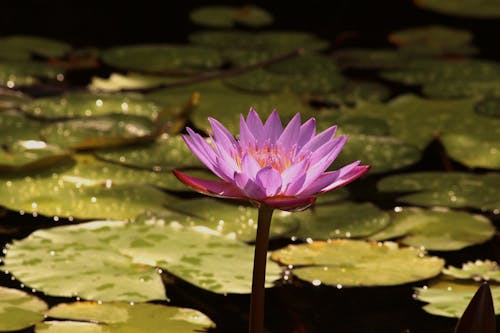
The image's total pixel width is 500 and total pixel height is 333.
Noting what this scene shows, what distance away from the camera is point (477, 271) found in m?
1.57

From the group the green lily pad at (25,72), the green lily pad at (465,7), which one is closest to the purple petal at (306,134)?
the green lily pad at (25,72)

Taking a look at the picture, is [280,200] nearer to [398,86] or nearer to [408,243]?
[408,243]

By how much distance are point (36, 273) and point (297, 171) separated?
63 centimetres

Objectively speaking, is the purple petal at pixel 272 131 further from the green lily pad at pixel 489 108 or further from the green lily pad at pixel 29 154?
the green lily pad at pixel 489 108

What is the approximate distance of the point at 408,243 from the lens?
1710 millimetres

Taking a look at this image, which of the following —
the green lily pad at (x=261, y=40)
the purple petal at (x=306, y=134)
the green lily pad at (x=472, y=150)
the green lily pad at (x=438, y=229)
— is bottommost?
the purple petal at (x=306, y=134)

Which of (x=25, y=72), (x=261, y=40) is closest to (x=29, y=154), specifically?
(x=25, y=72)

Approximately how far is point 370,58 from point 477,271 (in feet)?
5.04

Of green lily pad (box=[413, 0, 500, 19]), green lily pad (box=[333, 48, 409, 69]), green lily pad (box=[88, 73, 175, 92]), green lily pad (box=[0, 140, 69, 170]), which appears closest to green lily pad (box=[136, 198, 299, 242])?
green lily pad (box=[0, 140, 69, 170])

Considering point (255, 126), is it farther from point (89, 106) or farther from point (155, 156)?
point (89, 106)

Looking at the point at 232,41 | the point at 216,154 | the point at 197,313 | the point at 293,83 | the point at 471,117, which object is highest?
the point at 232,41

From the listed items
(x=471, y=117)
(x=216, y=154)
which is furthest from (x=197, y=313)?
(x=471, y=117)

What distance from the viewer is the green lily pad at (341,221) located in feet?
5.67

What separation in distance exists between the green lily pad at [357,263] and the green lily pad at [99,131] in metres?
0.60
